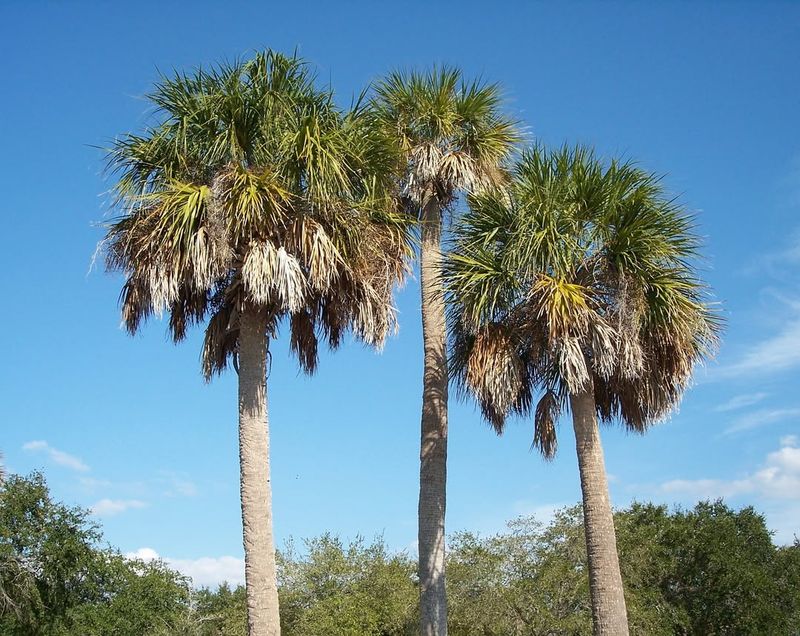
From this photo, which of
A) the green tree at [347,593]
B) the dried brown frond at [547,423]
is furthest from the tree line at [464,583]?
the dried brown frond at [547,423]

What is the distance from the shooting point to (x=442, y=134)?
14.5 m

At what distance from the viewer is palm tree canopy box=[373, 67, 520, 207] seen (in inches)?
567

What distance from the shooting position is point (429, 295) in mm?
14227

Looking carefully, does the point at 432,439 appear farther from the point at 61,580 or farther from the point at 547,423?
the point at 61,580

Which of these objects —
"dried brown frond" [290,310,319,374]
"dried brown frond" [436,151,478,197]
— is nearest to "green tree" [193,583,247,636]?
"dried brown frond" [290,310,319,374]

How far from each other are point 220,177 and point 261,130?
0.95 m

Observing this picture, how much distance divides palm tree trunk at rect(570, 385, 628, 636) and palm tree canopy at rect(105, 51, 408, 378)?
3210 millimetres

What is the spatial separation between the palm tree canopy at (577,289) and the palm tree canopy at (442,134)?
3.26 ft

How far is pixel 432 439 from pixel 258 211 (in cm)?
440

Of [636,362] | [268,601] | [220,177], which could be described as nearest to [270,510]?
[268,601]

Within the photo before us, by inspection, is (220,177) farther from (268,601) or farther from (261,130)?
(268,601)

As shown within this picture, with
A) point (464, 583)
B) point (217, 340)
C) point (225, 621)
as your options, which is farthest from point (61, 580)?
point (217, 340)

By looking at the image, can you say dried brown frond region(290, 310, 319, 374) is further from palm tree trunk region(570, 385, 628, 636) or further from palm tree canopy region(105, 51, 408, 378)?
palm tree trunk region(570, 385, 628, 636)

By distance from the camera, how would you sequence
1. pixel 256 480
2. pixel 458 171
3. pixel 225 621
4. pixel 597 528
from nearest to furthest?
pixel 256 480 → pixel 597 528 → pixel 458 171 → pixel 225 621
